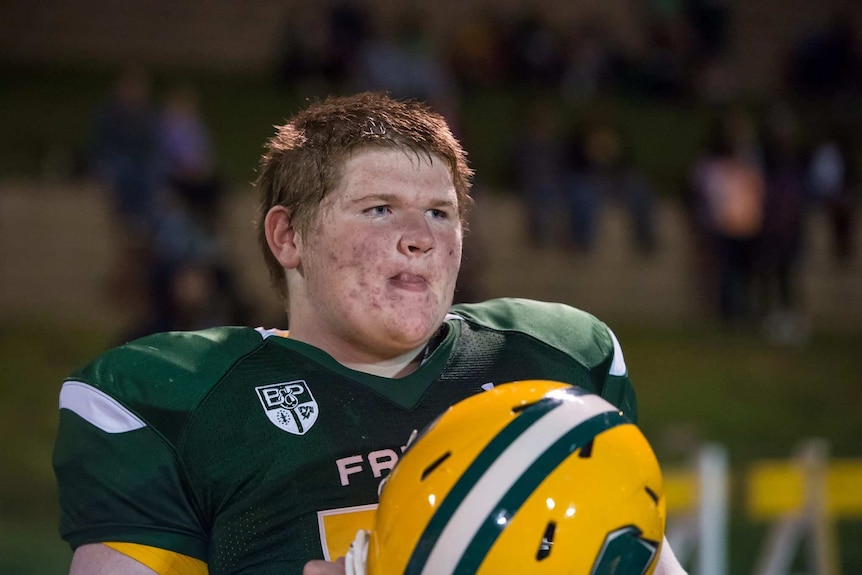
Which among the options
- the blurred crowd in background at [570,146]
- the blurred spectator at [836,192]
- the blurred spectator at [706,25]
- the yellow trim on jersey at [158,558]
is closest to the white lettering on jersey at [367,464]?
the yellow trim on jersey at [158,558]

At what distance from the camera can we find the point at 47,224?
31.4 ft

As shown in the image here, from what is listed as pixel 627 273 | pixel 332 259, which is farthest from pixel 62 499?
pixel 627 273

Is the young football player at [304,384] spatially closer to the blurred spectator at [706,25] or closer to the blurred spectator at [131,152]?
the blurred spectator at [131,152]

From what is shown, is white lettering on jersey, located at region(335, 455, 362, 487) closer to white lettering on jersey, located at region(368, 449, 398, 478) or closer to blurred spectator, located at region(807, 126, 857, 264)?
white lettering on jersey, located at region(368, 449, 398, 478)

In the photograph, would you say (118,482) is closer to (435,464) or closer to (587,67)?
(435,464)

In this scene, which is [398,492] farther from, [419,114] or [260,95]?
[260,95]

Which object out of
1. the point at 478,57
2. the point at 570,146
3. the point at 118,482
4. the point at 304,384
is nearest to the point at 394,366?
the point at 304,384

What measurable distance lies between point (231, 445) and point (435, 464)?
1.33 feet

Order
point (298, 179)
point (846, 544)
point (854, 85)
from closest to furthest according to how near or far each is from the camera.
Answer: point (298, 179) < point (846, 544) < point (854, 85)

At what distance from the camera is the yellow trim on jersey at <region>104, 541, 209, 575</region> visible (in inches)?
73.3

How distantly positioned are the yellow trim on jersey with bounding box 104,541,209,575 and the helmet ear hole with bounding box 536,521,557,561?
601mm

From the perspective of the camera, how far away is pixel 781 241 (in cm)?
1051

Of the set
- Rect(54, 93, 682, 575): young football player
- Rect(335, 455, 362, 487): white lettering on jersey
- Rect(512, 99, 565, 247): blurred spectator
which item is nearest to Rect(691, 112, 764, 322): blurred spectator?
Rect(512, 99, 565, 247): blurred spectator

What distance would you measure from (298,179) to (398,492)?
0.62 metres
